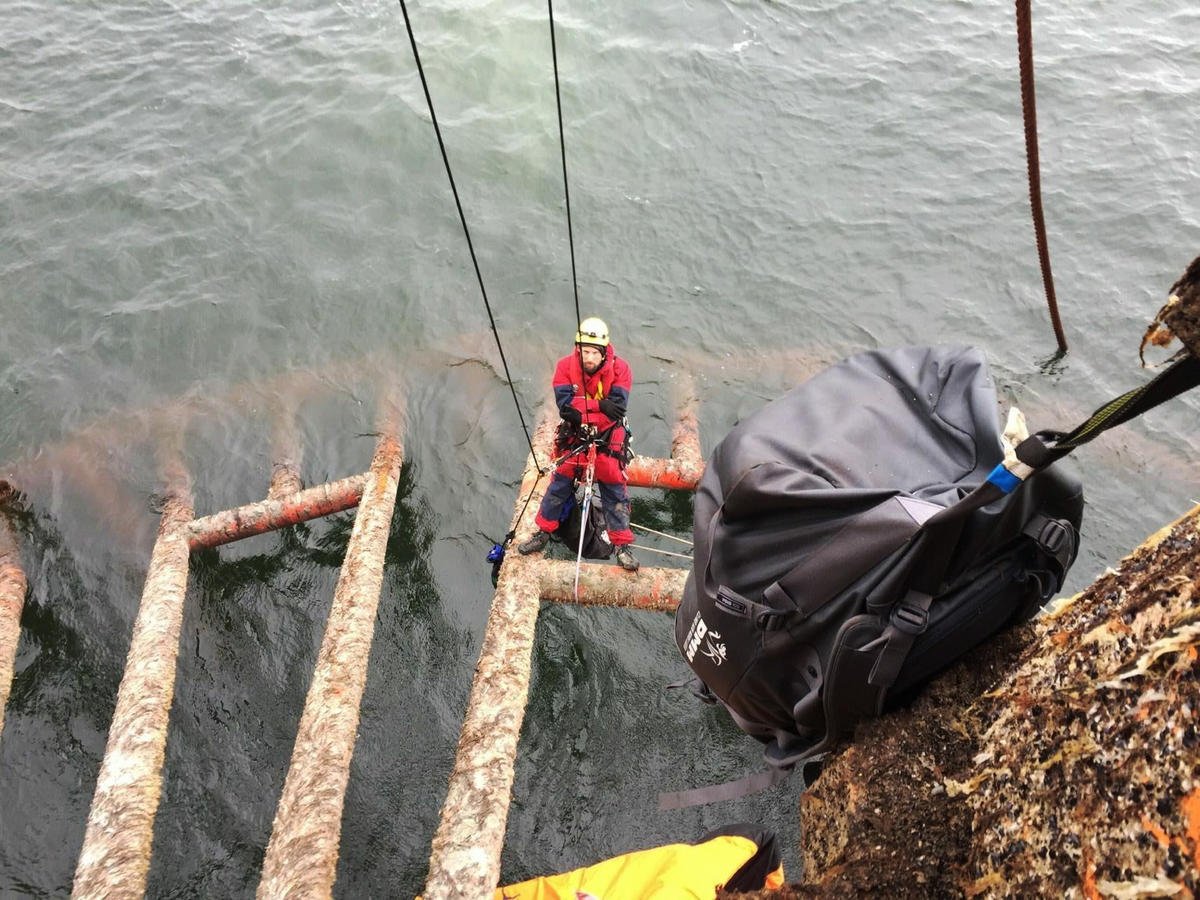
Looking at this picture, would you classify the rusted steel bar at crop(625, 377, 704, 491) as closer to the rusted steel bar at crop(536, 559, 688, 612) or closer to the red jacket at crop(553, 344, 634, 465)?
the red jacket at crop(553, 344, 634, 465)

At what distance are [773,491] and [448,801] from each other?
2796 millimetres

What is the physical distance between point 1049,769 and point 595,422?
4.95m

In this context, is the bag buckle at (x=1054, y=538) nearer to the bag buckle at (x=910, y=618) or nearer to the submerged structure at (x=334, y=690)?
the bag buckle at (x=910, y=618)

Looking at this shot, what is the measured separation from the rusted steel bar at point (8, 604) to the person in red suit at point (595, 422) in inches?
147

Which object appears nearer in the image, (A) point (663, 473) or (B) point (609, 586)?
(B) point (609, 586)

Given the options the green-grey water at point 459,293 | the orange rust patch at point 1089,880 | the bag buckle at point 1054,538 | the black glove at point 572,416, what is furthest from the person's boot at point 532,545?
the orange rust patch at point 1089,880

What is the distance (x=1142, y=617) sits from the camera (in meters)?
1.71

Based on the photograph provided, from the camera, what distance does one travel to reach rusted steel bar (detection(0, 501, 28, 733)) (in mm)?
5363

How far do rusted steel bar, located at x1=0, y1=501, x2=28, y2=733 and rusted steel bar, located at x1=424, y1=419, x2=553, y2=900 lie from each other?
3.15 meters

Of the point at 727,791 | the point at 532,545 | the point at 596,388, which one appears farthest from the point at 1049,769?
the point at 596,388

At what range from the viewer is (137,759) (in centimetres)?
438

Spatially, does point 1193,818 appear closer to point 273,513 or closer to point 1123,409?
point 1123,409

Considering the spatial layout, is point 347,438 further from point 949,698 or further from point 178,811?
point 949,698

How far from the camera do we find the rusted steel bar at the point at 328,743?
3852 mm
